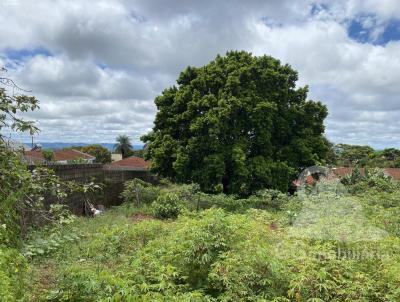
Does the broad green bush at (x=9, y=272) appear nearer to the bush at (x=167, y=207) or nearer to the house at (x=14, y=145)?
the house at (x=14, y=145)

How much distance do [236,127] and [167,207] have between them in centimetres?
447

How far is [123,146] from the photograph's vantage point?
6781 cm

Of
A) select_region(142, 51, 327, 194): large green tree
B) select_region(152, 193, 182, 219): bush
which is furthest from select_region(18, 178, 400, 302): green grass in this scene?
select_region(142, 51, 327, 194): large green tree

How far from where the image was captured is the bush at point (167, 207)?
12367 millimetres

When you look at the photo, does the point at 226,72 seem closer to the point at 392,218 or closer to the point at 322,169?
the point at 322,169

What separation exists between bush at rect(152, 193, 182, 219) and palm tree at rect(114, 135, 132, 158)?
5543 centimetres

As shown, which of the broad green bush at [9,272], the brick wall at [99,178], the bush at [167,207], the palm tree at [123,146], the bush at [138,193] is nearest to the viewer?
the broad green bush at [9,272]

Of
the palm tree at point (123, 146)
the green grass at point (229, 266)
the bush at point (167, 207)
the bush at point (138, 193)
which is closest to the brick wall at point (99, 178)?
the bush at point (138, 193)

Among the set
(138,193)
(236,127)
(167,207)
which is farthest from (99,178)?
(236,127)

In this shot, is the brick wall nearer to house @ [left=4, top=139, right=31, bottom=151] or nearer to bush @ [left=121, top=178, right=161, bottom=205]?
bush @ [left=121, top=178, right=161, bottom=205]

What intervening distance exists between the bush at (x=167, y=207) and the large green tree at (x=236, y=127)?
2254 millimetres

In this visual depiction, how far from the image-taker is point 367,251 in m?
5.45

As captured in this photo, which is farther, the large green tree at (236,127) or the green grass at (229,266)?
the large green tree at (236,127)

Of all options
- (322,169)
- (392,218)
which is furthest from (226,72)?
(392,218)
